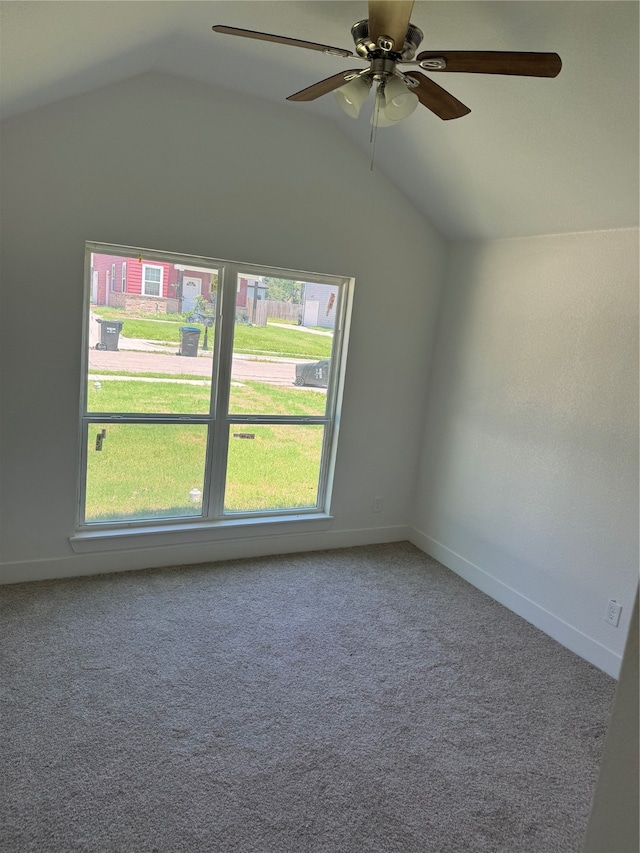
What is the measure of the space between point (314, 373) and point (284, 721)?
2.32 metres

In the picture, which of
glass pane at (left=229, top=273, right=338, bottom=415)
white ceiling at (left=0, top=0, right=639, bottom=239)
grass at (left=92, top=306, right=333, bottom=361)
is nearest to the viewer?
white ceiling at (left=0, top=0, right=639, bottom=239)

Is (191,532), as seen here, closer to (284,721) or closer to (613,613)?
(284,721)

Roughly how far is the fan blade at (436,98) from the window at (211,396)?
1.74m

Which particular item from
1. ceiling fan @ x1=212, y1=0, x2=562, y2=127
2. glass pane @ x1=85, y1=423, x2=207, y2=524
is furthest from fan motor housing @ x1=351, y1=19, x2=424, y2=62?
glass pane @ x1=85, y1=423, x2=207, y2=524

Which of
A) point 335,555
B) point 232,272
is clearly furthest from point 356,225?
point 335,555

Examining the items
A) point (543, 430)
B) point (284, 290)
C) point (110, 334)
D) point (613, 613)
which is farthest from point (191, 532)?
point (613, 613)

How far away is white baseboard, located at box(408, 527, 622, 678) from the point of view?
2930 millimetres

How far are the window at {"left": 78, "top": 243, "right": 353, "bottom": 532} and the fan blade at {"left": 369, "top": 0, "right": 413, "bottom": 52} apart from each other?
6.56 ft

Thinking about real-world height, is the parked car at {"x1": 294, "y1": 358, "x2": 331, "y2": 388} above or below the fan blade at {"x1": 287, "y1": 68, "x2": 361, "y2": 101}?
below

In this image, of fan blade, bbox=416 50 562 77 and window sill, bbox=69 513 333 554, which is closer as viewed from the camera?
fan blade, bbox=416 50 562 77

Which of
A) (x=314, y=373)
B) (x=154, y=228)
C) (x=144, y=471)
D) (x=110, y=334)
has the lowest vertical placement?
(x=144, y=471)

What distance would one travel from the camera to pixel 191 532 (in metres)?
3.68

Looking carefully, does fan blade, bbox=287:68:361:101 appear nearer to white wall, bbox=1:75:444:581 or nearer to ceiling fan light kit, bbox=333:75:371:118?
ceiling fan light kit, bbox=333:75:371:118

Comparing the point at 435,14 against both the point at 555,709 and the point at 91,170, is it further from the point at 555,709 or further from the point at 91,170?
the point at 555,709
